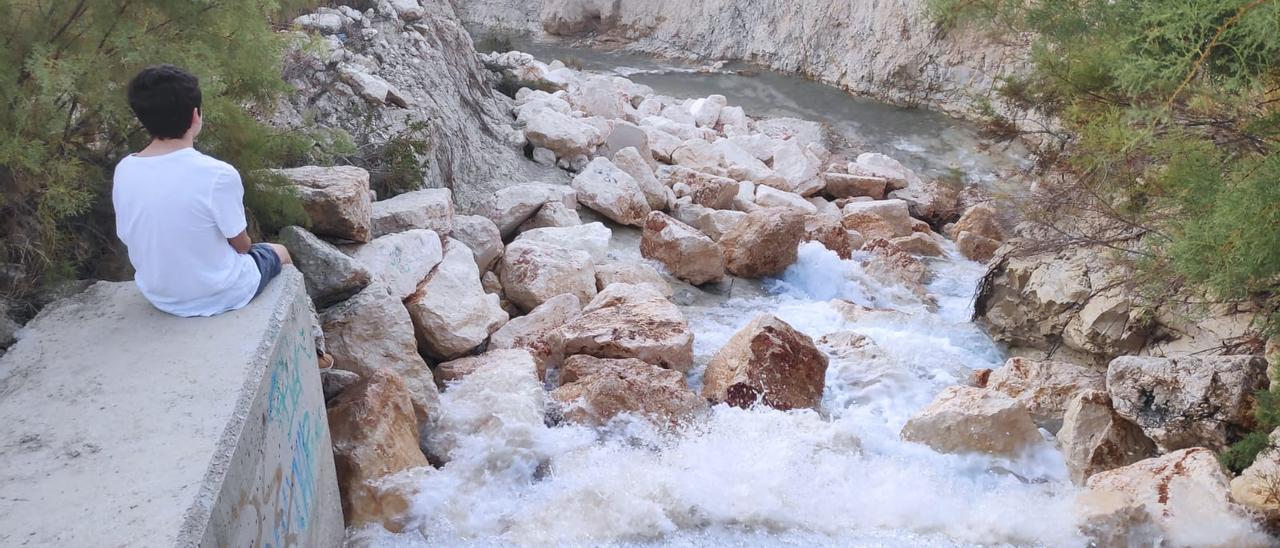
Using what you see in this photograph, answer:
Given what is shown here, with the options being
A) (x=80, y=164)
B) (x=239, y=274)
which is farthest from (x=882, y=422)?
(x=80, y=164)

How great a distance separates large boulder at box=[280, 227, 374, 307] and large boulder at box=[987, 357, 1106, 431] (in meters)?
3.98

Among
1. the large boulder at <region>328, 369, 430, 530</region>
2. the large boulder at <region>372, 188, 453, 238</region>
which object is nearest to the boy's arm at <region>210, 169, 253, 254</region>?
the large boulder at <region>328, 369, 430, 530</region>

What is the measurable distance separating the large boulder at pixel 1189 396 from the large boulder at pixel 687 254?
3.85 m

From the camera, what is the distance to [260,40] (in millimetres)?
4398

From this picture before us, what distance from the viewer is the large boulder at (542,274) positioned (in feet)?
22.6

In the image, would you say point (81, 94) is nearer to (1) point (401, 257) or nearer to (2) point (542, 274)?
(1) point (401, 257)

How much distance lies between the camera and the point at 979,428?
16.9 feet

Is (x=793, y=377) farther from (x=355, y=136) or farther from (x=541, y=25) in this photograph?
(x=541, y=25)

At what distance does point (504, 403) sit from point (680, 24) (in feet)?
80.2

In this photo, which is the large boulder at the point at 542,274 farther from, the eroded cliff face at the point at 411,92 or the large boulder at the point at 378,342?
the large boulder at the point at 378,342

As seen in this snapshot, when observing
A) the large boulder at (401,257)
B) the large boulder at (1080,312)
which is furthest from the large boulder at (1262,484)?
the large boulder at (401,257)

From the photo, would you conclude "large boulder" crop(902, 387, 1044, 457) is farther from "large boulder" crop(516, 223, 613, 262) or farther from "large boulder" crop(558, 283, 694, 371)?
"large boulder" crop(516, 223, 613, 262)

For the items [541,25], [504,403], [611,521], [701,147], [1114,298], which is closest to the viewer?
Result: [611,521]

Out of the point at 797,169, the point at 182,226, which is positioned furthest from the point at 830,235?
the point at 182,226
